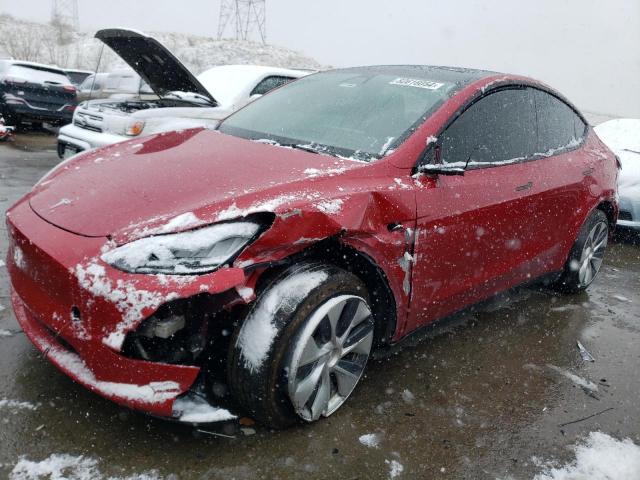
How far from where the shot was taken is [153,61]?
222 inches

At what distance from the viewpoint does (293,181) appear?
7.02ft

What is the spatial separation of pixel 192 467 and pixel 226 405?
248mm

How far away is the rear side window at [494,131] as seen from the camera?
8.80ft

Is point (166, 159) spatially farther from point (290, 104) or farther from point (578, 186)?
point (578, 186)

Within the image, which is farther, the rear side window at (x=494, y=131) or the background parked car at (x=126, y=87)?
the background parked car at (x=126, y=87)

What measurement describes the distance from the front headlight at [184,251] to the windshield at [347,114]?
0.84 m

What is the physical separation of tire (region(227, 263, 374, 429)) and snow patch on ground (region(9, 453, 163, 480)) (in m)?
0.46

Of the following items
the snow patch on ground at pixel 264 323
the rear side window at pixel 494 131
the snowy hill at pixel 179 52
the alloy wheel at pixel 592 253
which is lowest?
the snowy hill at pixel 179 52

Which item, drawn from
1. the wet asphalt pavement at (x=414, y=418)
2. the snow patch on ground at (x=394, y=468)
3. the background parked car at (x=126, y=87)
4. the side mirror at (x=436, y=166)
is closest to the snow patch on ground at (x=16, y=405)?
the wet asphalt pavement at (x=414, y=418)

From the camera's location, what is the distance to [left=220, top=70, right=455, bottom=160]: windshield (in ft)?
8.54

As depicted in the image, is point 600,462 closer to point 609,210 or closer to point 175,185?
point 175,185

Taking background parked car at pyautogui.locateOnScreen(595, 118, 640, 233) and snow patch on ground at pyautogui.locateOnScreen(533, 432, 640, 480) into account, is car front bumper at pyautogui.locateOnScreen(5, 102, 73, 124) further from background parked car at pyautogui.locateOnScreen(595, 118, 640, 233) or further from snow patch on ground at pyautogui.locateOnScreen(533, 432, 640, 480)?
snow patch on ground at pyautogui.locateOnScreen(533, 432, 640, 480)

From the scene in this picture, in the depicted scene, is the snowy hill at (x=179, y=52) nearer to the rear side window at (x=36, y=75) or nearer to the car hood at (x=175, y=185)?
the rear side window at (x=36, y=75)

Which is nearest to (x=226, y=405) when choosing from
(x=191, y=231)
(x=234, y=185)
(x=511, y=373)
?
(x=191, y=231)
